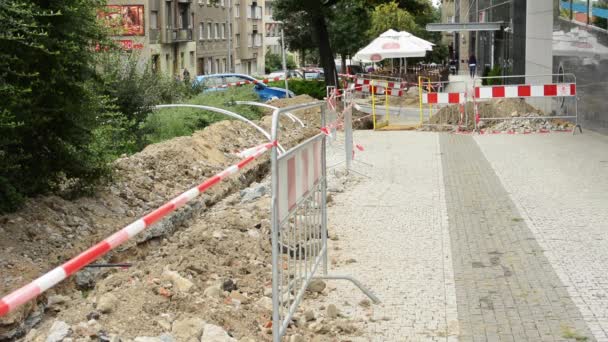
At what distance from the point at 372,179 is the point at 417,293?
7283mm

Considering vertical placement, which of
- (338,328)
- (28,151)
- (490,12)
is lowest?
(338,328)

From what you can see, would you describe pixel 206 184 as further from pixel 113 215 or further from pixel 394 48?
pixel 394 48

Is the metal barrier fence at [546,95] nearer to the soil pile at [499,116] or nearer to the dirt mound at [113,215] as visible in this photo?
the soil pile at [499,116]

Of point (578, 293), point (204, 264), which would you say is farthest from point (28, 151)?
point (578, 293)

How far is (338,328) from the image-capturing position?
6695mm

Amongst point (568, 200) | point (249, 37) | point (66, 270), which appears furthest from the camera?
point (249, 37)

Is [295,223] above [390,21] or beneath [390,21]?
beneath

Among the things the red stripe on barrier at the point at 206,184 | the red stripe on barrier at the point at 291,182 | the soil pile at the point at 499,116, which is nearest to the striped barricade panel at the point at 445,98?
the soil pile at the point at 499,116

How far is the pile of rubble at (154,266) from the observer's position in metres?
5.68

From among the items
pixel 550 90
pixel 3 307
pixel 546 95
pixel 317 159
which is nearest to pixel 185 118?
pixel 546 95

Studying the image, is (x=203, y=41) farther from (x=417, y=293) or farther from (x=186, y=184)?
(x=417, y=293)

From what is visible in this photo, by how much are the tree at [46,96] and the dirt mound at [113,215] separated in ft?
1.07

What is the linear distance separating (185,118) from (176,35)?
51.1 metres

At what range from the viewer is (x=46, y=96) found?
9406 mm
